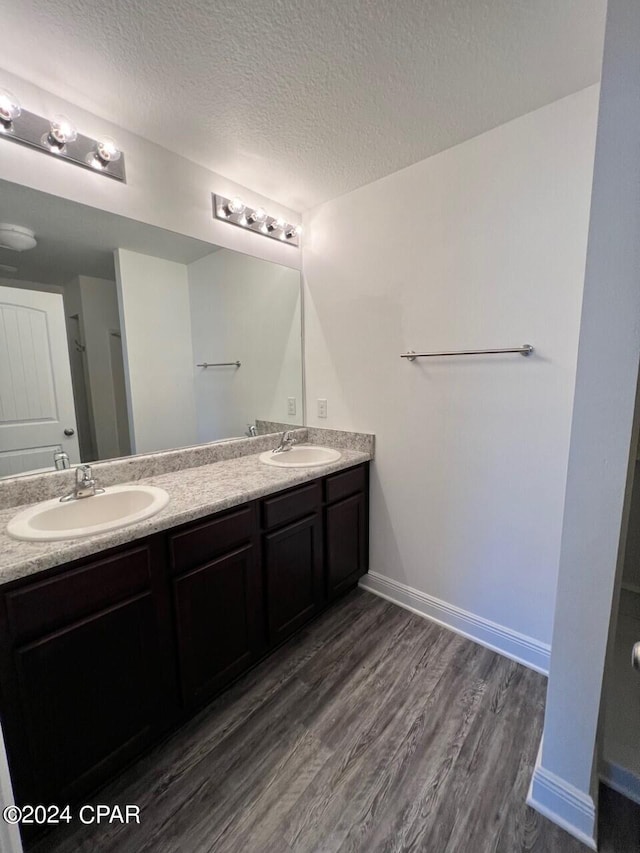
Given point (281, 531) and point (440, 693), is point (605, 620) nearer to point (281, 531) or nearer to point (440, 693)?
point (440, 693)

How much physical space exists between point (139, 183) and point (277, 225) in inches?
31.5

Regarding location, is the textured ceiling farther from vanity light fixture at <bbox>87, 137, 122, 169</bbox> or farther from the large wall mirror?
the large wall mirror

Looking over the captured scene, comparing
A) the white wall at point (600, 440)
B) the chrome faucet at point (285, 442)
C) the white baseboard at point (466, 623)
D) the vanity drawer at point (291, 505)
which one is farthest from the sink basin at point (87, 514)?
the white baseboard at point (466, 623)

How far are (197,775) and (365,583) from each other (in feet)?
4.21

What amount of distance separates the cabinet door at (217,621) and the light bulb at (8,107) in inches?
65.9

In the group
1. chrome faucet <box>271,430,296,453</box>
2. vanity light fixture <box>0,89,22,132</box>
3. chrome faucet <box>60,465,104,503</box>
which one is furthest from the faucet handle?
vanity light fixture <box>0,89,22,132</box>

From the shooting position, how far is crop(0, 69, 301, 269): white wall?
4.22 feet

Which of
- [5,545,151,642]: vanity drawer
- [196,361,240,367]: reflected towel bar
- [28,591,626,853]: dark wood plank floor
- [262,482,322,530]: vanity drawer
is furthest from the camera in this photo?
[196,361,240,367]: reflected towel bar

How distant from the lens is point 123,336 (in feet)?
5.39

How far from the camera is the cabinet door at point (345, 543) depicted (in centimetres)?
195

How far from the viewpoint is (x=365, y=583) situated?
2.27m

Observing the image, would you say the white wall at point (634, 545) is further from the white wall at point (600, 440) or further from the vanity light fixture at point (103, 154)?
the vanity light fixture at point (103, 154)

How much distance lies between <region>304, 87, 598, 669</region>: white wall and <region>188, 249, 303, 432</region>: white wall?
28cm

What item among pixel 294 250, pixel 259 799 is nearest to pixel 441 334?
pixel 294 250
